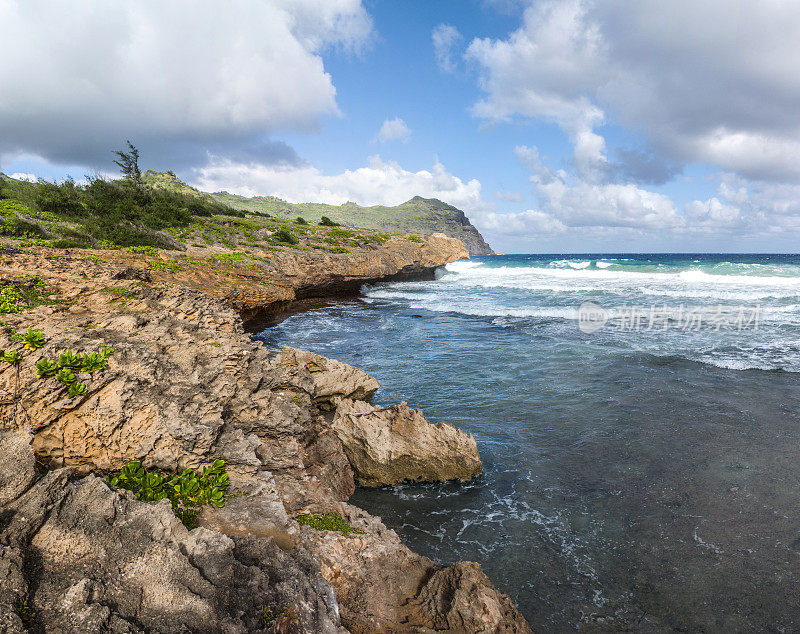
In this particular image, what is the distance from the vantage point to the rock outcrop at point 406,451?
25.9ft

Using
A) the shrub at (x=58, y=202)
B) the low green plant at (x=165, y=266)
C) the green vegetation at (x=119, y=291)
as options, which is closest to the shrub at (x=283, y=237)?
the shrub at (x=58, y=202)

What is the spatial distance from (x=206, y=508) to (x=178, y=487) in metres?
0.50

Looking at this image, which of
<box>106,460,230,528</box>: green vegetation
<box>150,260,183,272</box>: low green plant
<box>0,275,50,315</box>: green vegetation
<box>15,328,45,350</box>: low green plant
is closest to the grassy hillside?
<box>150,260,183,272</box>: low green plant

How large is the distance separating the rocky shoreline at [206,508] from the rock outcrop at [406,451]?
0.10ft

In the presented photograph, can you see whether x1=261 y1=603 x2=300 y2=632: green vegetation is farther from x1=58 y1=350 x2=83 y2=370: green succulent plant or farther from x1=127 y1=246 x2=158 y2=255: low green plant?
x1=127 y1=246 x2=158 y2=255: low green plant

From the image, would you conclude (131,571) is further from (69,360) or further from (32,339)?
(32,339)

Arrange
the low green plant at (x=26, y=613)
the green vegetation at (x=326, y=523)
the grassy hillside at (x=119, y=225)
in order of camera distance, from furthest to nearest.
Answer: the grassy hillside at (x=119, y=225), the green vegetation at (x=326, y=523), the low green plant at (x=26, y=613)

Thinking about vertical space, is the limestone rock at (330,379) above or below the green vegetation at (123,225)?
below

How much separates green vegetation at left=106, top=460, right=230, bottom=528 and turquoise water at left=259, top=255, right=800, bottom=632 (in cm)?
300

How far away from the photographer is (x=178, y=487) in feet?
17.1

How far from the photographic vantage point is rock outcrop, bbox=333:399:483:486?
25.9 feet

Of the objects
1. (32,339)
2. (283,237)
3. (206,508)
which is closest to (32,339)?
(32,339)

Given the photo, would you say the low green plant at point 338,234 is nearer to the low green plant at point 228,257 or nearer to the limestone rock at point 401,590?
the low green plant at point 228,257

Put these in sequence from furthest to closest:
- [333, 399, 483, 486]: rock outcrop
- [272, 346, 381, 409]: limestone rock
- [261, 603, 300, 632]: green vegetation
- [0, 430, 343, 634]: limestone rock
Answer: [272, 346, 381, 409]: limestone rock < [333, 399, 483, 486]: rock outcrop < [261, 603, 300, 632]: green vegetation < [0, 430, 343, 634]: limestone rock
